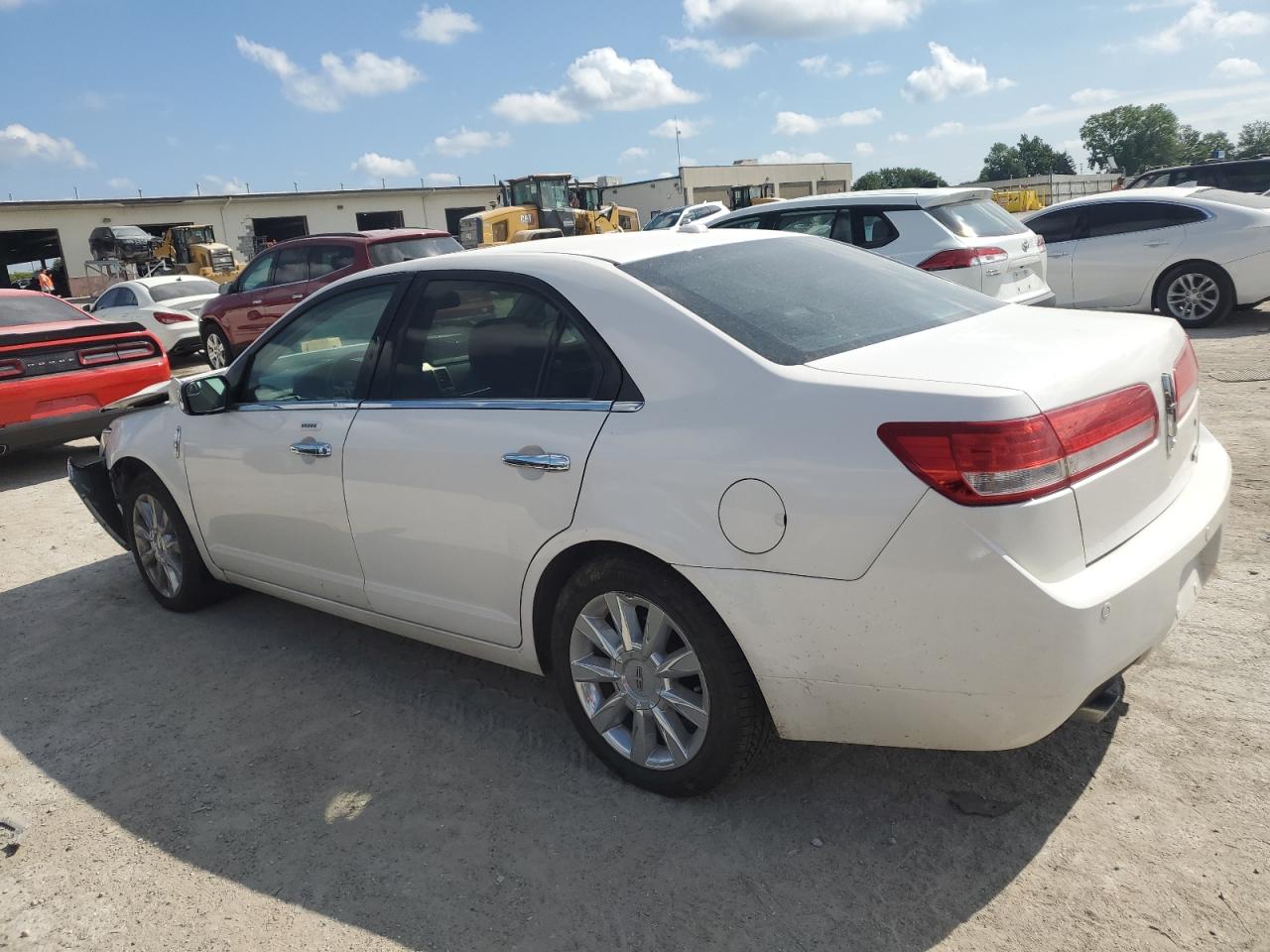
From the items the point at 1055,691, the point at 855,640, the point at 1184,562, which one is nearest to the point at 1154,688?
the point at 1184,562

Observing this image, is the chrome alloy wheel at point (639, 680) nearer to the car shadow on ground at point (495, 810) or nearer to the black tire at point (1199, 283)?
the car shadow on ground at point (495, 810)

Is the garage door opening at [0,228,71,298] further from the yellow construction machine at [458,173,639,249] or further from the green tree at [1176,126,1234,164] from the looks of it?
the green tree at [1176,126,1234,164]

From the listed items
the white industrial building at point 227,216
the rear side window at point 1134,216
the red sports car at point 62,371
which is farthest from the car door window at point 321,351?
the white industrial building at point 227,216

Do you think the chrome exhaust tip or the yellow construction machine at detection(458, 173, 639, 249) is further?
the yellow construction machine at detection(458, 173, 639, 249)

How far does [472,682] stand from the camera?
13.0 ft

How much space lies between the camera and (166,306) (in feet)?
49.3

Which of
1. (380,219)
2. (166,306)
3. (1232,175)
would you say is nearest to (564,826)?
(166,306)

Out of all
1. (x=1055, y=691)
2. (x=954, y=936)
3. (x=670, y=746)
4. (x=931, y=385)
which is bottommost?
(x=954, y=936)

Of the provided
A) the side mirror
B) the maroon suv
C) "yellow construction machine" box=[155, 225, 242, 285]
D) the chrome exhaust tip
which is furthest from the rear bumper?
"yellow construction machine" box=[155, 225, 242, 285]

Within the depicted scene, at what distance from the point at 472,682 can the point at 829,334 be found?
6.67 ft

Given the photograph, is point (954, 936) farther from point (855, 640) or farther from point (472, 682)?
point (472, 682)

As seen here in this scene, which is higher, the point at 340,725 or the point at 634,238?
the point at 634,238

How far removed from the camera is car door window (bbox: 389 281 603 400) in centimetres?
309

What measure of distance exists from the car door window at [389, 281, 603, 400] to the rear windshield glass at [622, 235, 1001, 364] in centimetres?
31
